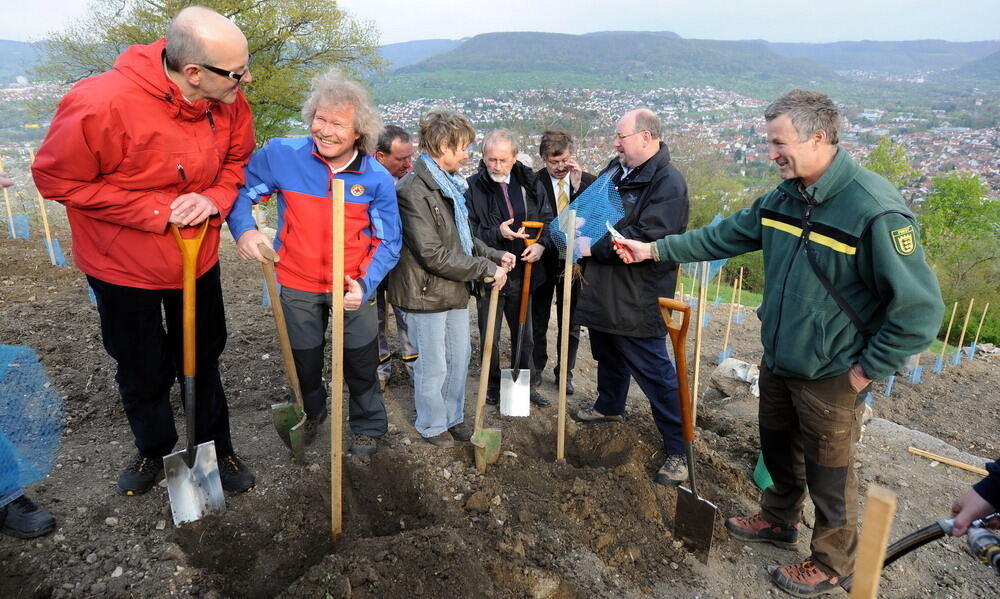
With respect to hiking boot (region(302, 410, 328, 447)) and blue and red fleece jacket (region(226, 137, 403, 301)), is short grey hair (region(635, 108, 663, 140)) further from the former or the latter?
hiking boot (region(302, 410, 328, 447))

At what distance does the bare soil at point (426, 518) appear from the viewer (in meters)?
2.46

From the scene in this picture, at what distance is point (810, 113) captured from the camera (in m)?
2.24

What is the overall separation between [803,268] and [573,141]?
2310 mm

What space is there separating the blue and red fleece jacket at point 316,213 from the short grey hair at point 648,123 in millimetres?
1564

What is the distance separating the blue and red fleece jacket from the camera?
288cm

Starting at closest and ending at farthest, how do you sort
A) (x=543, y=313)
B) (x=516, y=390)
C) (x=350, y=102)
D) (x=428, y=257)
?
(x=350, y=102), (x=428, y=257), (x=516, y=390), (x=543, y=313)

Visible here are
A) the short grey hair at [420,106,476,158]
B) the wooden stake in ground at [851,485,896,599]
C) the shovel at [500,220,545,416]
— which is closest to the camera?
the wooden stake in ground at [851,485,896,599]

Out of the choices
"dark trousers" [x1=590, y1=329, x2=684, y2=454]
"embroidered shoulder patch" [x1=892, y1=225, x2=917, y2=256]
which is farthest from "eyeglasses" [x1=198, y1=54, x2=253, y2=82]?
"embroidered shoulder patch" [x1=892, y1=225, x2=917, y2=256]

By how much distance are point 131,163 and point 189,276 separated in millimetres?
541

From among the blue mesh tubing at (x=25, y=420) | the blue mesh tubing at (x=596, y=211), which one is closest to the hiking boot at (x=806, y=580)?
the blue mesh tubing at (x=596, y=211)

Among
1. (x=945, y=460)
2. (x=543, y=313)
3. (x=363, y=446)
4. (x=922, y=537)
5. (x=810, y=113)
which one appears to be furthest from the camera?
(x=543, y=313)

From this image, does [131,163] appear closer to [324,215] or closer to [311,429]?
[324,215]

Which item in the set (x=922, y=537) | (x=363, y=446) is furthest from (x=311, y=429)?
(x=922, y=537)

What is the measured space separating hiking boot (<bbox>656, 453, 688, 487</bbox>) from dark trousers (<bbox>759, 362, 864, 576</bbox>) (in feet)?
2.18
